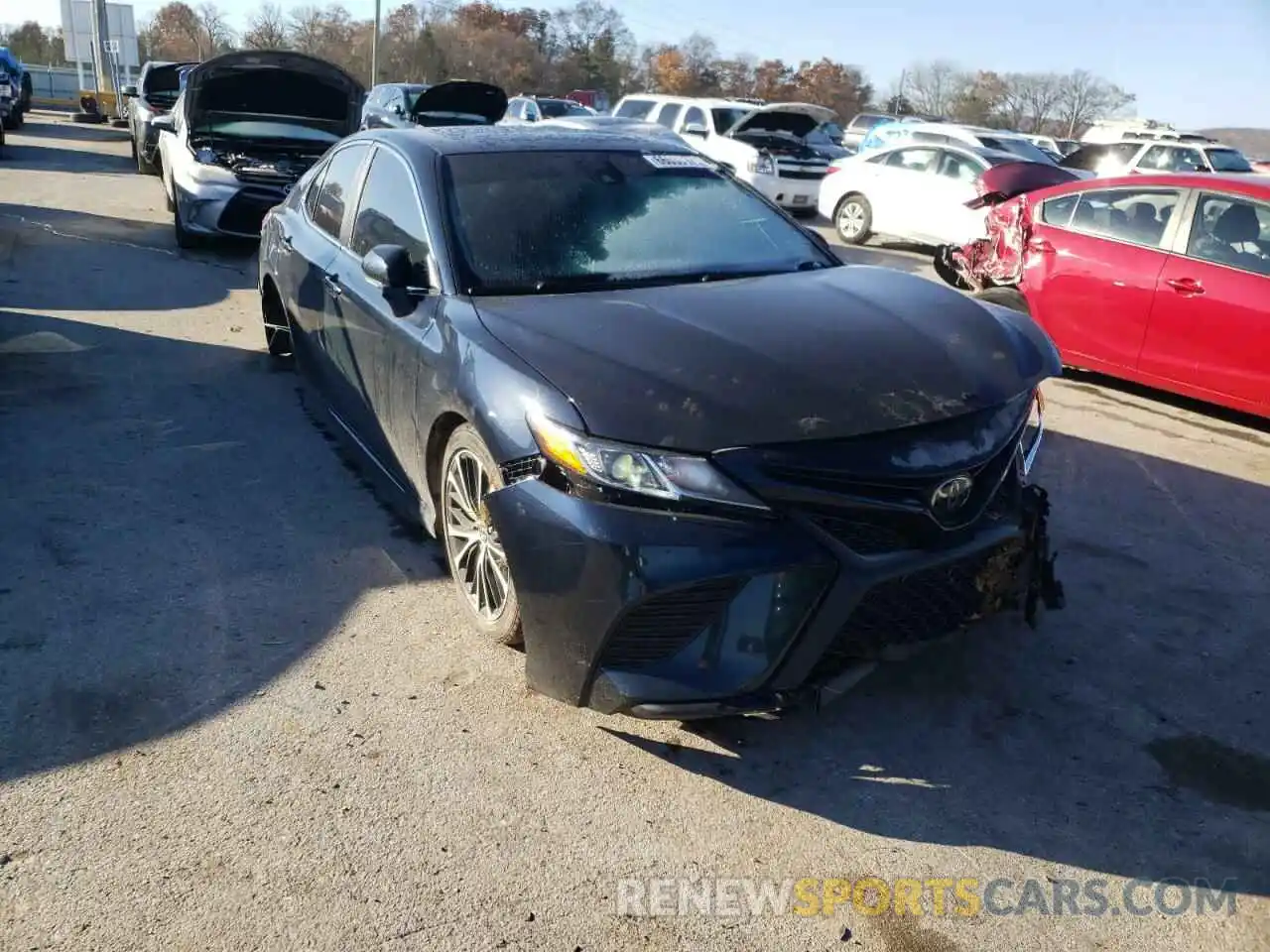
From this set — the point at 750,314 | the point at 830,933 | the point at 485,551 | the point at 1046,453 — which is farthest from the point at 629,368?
the point at 1046,453

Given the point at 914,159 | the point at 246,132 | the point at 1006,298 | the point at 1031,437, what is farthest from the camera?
the point at 914,159

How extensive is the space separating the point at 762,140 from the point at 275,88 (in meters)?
8.03

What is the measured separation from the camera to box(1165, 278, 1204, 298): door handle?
635cm

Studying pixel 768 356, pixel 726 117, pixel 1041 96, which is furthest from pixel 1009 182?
pixel 1041 96

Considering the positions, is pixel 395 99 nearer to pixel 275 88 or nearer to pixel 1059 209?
pixel 275 88

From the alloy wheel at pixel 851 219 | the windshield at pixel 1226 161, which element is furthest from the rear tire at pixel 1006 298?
the windshield at pixel 1226 161

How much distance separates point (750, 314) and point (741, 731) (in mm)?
1322

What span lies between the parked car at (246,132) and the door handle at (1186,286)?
759 centimetres

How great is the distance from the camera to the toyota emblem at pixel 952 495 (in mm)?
2910

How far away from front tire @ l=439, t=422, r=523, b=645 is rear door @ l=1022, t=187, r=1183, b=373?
4949mm

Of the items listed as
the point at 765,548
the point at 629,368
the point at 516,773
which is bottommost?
the point at 516,773

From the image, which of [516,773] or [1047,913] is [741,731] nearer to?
[516,773]

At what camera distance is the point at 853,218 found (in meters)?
14.0

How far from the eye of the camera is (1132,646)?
3.80 m
